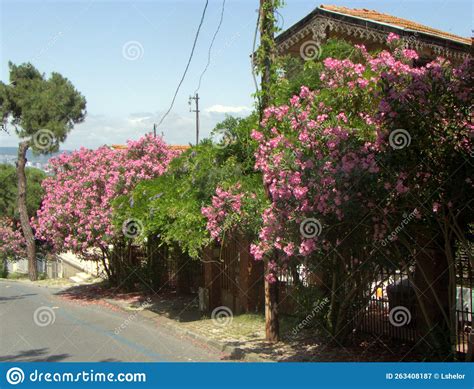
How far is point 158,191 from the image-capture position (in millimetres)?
14117

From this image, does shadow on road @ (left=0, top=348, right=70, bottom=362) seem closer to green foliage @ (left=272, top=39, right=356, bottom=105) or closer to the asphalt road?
the asphalt road

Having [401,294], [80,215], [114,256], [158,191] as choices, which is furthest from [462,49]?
[114,256]

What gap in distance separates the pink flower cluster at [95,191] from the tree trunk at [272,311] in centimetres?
805

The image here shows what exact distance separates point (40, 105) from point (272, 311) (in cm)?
2363

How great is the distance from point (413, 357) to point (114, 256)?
14.2 m

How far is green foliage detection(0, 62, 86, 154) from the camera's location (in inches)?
1148

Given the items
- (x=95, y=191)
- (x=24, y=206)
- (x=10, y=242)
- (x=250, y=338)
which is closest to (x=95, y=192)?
(x=95, y=191)

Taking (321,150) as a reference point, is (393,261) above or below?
below

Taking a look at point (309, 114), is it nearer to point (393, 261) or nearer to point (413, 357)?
point (393, 261)

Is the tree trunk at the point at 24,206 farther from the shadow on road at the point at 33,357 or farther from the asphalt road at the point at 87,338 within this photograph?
the shadow on road at the point at 33,357

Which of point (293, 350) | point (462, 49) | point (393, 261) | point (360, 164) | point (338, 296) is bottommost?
point (293, 350)

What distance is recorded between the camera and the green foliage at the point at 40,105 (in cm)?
2916

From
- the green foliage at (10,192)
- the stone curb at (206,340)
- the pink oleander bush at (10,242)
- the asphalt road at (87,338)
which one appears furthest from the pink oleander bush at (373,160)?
the green foliage at (10,192)

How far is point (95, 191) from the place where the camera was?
1808 cm
